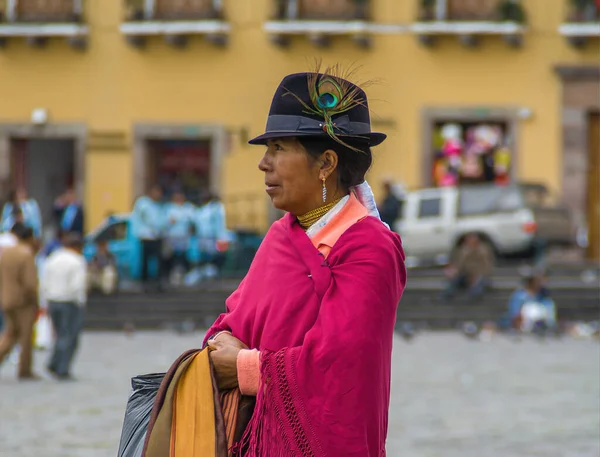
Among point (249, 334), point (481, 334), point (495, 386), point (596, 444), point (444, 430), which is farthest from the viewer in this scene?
point (481, 334)

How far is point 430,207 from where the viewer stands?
25469 millimetres

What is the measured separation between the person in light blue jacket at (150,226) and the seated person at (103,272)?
21.7 inches

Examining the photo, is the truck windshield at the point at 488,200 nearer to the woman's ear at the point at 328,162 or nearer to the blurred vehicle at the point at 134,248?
the blurred vehicle at the point at 134,248

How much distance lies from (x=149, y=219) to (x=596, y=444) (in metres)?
14.4

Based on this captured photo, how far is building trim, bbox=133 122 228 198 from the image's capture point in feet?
93.6

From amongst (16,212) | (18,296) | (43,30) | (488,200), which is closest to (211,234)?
(16,212)

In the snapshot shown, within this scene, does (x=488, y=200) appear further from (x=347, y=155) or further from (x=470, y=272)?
(x=347, y=155)

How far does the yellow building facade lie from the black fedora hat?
75.9ft

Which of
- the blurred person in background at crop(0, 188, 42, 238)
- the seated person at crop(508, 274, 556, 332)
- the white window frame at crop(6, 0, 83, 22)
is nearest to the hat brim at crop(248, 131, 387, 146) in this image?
the blurred person in background at crop(0, 188, 42, 238)

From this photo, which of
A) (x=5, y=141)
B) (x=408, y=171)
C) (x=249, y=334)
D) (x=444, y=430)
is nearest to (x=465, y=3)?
(x=408, y=171)

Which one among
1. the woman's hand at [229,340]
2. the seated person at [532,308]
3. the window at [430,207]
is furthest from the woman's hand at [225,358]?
the window at [430,207]

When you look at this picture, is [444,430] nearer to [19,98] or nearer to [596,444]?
[596,444]

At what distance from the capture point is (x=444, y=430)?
10.4 m

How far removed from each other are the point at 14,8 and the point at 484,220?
10591mm
